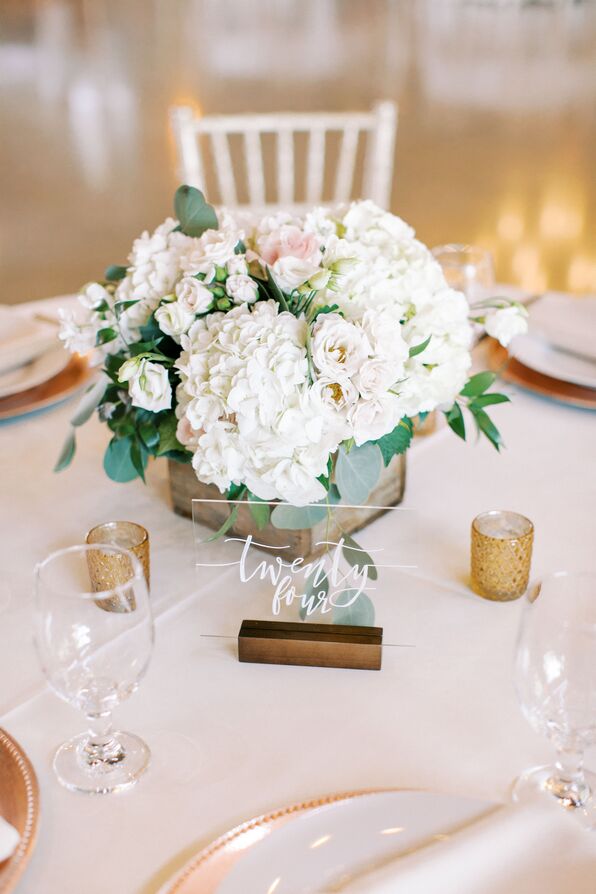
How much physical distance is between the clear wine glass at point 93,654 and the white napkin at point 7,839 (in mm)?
82

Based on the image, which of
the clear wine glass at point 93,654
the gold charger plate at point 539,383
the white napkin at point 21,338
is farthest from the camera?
the white napkin at point 21,338

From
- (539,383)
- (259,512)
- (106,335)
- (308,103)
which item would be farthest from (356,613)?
(308,103)

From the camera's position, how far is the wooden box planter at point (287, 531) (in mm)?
1048

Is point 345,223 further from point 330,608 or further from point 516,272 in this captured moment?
point 516,272

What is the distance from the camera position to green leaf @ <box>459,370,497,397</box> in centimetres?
123

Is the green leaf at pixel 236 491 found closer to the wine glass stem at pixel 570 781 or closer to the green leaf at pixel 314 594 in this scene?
the green leaf at pixel 314 594

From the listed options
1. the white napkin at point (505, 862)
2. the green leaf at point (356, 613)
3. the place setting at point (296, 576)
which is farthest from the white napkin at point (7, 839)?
the green leaf at point (356, 613)

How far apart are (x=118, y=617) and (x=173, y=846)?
0.66ft

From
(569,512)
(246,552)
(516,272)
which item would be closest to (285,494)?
(246,552)

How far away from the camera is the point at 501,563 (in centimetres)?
108

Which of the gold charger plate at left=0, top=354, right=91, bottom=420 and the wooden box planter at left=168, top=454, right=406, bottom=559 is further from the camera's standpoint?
the gold charger plate at left=0, top=354, right=91, bottom=420

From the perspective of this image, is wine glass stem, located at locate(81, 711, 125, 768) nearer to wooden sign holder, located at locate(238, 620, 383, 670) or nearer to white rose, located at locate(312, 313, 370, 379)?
wooden sign holder, located at locate(238, 620, 383, 670)

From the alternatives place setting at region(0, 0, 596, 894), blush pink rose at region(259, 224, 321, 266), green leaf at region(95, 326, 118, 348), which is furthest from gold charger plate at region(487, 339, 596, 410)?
green leaf at region(95, 326, 118, 348)

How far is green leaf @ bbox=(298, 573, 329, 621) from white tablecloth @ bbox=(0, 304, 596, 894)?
63mm
